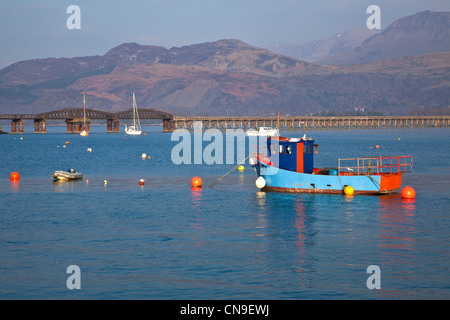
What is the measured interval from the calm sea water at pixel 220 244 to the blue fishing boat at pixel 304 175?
1237 millimetres

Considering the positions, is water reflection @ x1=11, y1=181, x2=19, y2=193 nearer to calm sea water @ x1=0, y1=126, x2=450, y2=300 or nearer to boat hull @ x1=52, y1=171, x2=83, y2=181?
calm sea water @ x1=0, y1=126, x2=450, y2=300

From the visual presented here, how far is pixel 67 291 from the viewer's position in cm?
3031

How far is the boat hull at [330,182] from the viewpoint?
200 feet

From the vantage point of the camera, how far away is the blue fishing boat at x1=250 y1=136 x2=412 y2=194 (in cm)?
6094

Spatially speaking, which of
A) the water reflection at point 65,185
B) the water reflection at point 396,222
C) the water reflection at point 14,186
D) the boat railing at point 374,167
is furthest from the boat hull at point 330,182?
the water reflection at point 14,186

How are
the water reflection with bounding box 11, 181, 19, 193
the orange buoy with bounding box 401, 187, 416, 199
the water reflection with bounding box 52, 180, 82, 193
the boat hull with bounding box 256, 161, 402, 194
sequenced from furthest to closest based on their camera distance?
the water reflection with bounding box 11, 181, 19, 193, the water reflection with bounding box 52, 180, 82, 193, the boat hull with bounding box 256, 161, 402, 194, the orange buoy with bounding box 401, 187, 416, 199

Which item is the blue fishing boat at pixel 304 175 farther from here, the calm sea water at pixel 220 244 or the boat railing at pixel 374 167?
the calm sea water at pixel 220 244

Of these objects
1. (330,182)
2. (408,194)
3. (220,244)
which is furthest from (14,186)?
(408,194)

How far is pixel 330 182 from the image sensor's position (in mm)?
61000

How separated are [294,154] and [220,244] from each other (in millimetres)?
24367

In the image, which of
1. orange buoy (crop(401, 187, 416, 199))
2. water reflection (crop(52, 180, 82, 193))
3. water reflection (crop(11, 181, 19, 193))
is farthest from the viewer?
water reflection (crop(11, 181, 19, 193))

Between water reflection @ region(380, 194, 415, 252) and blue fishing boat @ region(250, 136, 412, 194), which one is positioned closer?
water reflection @ region(380, 194, 415, 252)

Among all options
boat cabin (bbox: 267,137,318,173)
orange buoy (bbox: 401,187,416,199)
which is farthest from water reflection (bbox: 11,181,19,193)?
orange buoy (bbox: 401,187,416,199)
